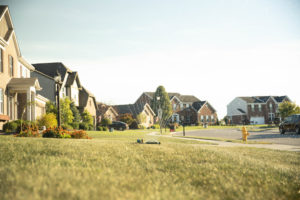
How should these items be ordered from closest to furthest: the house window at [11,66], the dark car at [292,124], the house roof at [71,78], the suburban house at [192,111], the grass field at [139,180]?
1. the grass field at [139,180]
2. the house window at [11,66]
3. the dark car at [292,124]
4. the house roof at [71,78]
5. the suburban house at [192,111]

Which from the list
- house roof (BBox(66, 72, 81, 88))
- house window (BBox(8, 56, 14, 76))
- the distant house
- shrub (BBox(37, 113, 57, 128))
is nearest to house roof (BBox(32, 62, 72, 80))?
the distant house

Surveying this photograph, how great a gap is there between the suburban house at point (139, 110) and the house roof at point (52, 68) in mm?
27800

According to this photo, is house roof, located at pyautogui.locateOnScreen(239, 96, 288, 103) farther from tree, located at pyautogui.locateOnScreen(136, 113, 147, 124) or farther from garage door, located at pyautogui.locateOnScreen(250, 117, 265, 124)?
tree, located at pyautogui.locateOnScreen(136, 113, 147, 124)

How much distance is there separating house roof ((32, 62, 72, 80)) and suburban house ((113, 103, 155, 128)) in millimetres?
27800

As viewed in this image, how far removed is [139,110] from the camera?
206 feet

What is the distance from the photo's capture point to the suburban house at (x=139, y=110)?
62062 millimetres

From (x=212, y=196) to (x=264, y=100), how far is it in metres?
82.6

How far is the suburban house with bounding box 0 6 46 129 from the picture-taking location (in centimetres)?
1947

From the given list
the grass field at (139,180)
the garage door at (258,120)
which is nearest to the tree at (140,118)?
the garage door at (258,120)

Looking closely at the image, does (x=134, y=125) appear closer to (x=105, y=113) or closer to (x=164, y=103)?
(x=105, y=113)

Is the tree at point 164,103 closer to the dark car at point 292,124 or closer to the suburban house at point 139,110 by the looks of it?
the suburban house at point 139,110

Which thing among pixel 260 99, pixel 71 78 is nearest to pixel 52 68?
pixel 71 78

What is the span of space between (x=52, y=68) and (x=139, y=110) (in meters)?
30.7

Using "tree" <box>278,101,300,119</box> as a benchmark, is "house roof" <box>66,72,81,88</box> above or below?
above
